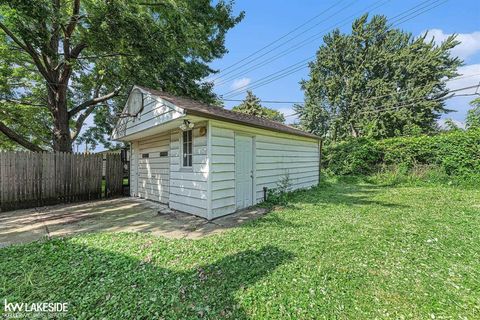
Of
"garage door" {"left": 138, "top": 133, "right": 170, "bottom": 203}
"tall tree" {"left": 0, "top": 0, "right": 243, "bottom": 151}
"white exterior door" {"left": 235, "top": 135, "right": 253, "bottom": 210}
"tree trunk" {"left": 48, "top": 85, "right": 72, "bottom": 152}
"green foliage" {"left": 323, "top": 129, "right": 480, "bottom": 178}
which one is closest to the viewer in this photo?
"white exterior door" {"left": 235, "top": 135, "right": 253, "bottom": 210}

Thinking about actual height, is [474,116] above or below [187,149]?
above

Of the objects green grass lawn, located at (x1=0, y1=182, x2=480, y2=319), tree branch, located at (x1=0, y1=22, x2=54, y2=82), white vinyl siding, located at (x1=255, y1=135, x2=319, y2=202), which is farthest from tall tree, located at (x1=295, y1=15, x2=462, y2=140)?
tree branch, located at (x1=0, y1=22, x2=54, y2=82)

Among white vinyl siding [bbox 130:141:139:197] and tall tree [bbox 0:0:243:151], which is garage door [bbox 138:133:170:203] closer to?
white vinyl siding [bbox 130:141:139:197]

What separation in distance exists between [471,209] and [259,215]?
17.0ft

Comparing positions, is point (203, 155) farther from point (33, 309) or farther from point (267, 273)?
point (33, 309)

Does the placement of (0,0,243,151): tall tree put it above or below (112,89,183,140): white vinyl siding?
above

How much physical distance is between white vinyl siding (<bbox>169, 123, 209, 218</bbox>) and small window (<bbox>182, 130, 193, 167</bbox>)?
119 mm

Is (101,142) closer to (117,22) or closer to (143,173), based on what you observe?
(143,173)

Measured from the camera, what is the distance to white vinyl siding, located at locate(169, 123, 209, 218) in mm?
5156

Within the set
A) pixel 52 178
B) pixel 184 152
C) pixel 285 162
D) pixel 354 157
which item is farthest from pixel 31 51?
pixel 354 157

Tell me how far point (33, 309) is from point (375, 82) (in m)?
25.1

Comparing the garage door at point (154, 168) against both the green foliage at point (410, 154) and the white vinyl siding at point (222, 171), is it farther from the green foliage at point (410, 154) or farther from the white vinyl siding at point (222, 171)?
the green foliage at point (410, 154)

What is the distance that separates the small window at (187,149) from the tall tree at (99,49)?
3.94 m

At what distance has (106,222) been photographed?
17.1ft
